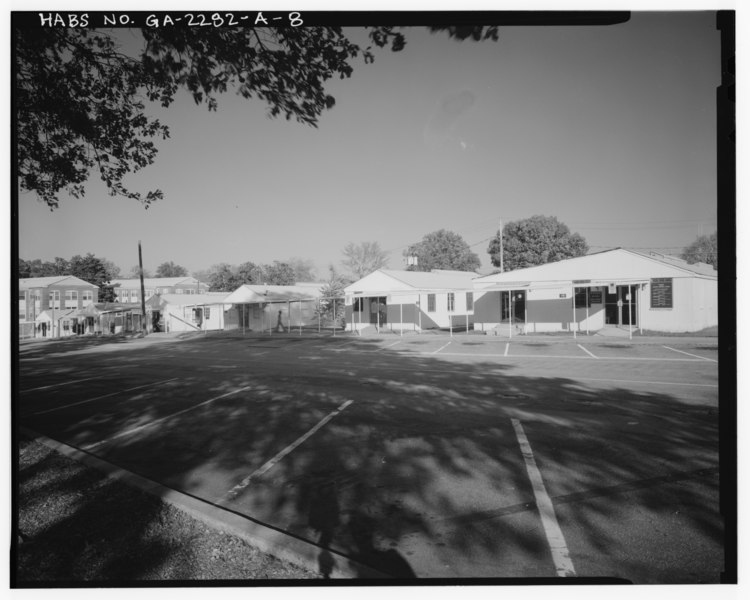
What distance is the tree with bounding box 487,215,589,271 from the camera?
167 ft

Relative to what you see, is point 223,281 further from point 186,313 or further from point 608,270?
point 608,270

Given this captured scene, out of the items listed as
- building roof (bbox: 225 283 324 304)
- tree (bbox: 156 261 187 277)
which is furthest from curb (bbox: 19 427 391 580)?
tree (bbox: 156 261 187 277)

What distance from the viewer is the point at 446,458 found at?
18.1 feet

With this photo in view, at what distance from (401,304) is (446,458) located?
26.6m

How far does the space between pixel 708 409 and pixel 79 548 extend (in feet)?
30.6

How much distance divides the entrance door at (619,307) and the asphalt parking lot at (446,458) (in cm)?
1362

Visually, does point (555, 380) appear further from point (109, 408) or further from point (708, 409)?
point (109, 408)

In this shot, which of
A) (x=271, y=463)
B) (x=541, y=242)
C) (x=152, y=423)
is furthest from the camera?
(x=541, y=242)

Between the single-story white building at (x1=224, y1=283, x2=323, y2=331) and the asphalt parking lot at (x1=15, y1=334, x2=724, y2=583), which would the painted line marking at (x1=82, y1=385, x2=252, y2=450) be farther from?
the single-story white building at (x1=224, y1=283, x2=323, y2=331)

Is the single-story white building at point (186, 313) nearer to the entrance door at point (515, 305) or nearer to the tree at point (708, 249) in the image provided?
the entrance door at point (515, 305)

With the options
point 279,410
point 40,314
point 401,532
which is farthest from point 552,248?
point 40,314

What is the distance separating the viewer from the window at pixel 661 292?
23.4 meters

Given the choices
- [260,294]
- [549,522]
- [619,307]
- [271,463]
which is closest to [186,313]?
[260,294]

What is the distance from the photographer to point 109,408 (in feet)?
29.5
